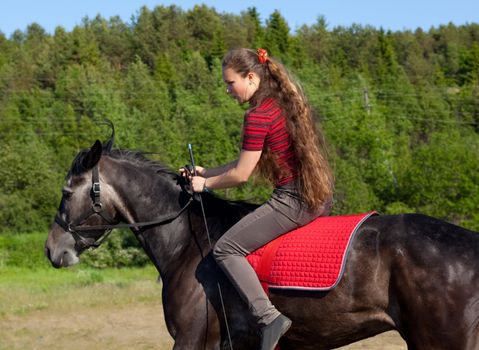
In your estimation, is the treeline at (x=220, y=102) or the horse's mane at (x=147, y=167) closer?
the horse's mane at (x=147, y=167)

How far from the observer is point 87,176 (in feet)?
18.1

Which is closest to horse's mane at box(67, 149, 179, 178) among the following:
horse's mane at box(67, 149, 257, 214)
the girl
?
horse's mane at box(67, 149, 257, 214)

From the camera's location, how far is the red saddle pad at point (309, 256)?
468 centimetres

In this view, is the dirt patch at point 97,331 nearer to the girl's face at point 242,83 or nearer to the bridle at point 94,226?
A: the bridle at point 94,226

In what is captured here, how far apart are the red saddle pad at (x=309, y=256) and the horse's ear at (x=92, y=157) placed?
1.45 metres

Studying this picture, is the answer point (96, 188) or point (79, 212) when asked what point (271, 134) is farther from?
point (79, 212)

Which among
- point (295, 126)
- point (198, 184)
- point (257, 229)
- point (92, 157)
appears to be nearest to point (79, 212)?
point (92, 157)

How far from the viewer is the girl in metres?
4.88

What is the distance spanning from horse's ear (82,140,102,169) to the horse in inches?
0.4

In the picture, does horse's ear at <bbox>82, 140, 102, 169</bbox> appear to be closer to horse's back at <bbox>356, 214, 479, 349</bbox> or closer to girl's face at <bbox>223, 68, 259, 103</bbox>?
girl's face at <bbox>223, 68, 259, 103</bbox>

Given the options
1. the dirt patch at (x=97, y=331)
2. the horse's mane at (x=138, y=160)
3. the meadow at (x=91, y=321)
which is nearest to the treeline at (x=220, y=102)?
the meadow at (x=91, y=321)

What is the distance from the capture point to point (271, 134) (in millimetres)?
4926

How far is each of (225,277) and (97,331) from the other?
21.5ft

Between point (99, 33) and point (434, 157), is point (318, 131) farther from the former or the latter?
point (99, 33)
